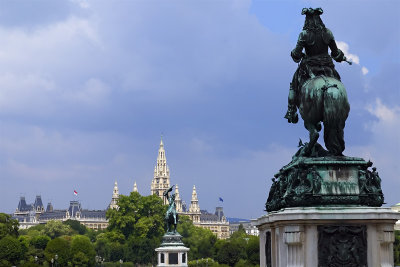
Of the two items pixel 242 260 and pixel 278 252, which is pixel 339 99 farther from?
pixel 242 260

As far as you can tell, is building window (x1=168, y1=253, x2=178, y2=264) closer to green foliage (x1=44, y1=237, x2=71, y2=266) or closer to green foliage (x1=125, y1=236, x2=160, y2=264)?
green foliage (x1=44, y1=237, x2=71, y2=266)

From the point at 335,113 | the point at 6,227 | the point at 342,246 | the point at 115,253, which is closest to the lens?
the point at 342,246

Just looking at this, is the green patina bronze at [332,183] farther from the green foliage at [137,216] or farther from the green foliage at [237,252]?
the green foliage at [137,216]

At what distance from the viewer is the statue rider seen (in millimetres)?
15820

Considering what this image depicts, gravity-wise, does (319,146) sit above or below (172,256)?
above

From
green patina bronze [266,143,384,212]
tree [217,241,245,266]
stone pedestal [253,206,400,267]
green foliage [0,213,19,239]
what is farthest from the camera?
tree [217,241,245,266]

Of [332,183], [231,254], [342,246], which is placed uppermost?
[231,254]

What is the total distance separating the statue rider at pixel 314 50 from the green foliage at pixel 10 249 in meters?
85.4

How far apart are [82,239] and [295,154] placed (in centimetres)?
9955

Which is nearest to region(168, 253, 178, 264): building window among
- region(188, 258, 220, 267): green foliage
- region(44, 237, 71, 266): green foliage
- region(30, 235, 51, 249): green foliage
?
region(44, 237, 71, 266): green foliage

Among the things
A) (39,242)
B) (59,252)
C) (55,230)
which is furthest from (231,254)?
(55,230)

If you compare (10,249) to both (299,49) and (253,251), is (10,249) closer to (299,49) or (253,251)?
(253,251)

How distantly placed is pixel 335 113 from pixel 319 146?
2.75 ft

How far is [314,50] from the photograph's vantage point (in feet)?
52.6
